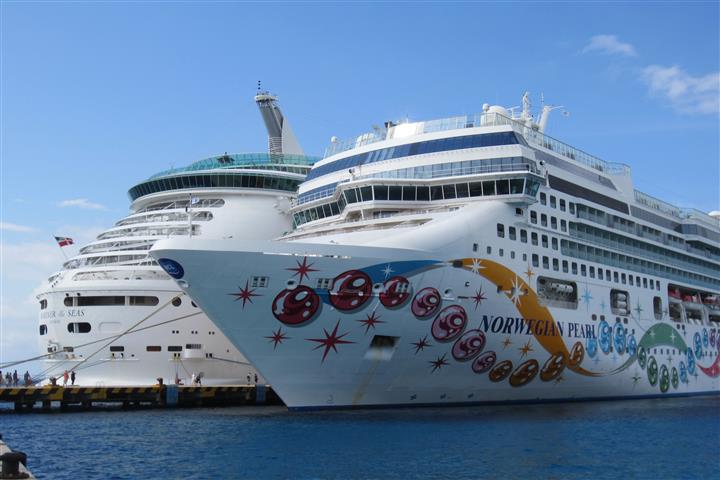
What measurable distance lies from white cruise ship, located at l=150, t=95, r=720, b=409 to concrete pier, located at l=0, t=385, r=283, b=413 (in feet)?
28.3

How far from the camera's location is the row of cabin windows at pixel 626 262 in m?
35.7

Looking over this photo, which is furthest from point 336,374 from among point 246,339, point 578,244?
point 578,244

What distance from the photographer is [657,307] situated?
4253 centimetres

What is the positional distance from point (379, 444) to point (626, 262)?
22035mm

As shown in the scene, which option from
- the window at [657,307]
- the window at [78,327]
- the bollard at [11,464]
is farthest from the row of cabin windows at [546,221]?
the bollard at [11,464]

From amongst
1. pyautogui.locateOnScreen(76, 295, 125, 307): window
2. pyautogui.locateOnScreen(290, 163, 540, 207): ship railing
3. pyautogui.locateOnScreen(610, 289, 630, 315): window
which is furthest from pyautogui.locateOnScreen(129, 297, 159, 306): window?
pyautogui.locateOnScreen(610, 289, 630, 315): window

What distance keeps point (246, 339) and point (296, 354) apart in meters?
1.72

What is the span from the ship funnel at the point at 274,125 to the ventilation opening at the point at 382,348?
101 feet

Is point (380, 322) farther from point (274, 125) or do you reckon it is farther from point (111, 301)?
point (274, 125)

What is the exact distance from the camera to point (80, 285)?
39.3 metres

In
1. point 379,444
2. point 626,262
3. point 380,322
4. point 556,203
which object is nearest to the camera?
point 379,444

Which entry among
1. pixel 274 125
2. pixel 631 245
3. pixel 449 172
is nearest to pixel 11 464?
pixel 449 172

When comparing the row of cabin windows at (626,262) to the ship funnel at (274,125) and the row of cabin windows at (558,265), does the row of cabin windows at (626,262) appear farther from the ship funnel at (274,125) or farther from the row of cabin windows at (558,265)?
the ship funnel at (274,125)

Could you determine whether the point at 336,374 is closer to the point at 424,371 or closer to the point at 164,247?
the point at 424,371
